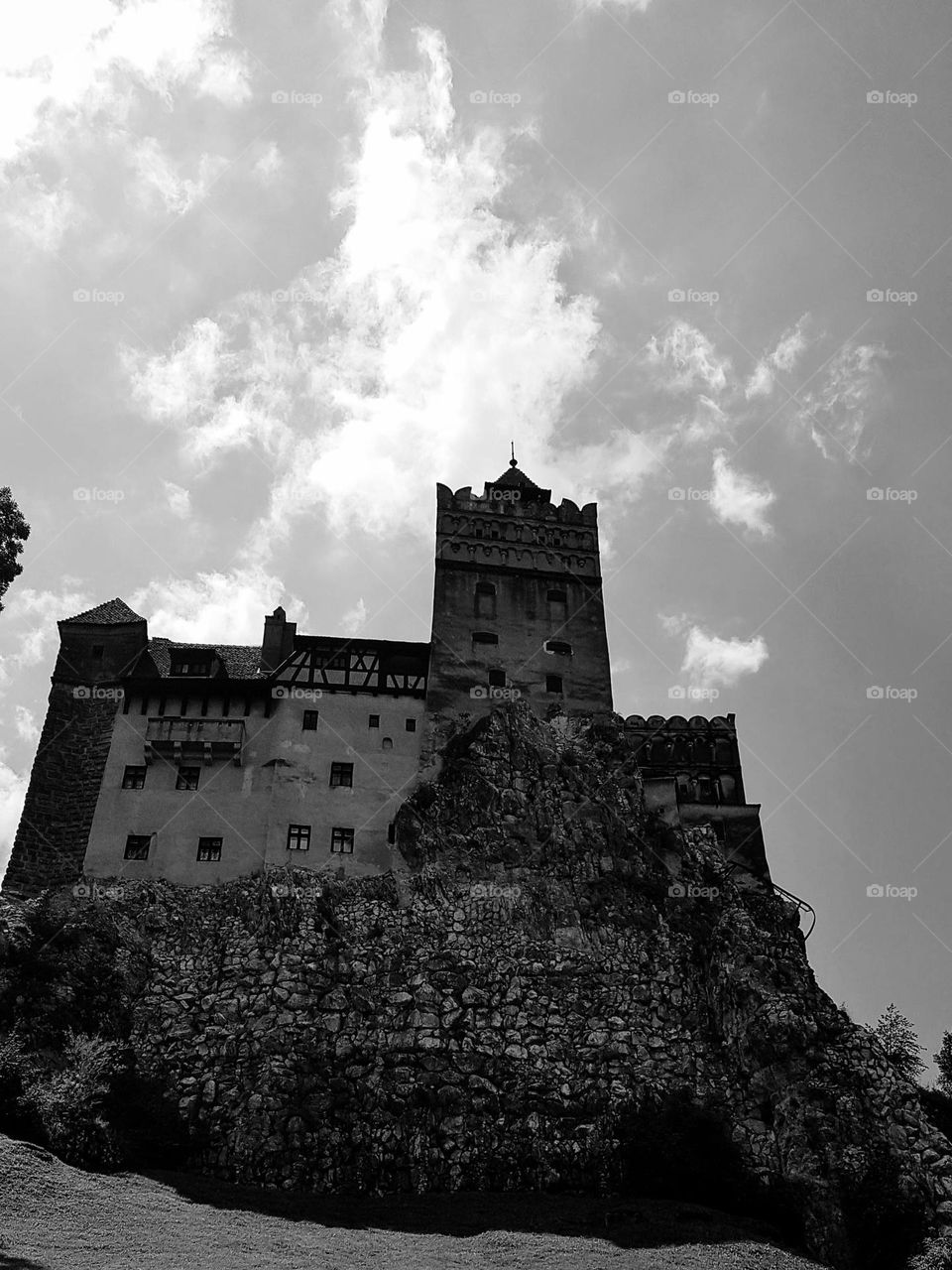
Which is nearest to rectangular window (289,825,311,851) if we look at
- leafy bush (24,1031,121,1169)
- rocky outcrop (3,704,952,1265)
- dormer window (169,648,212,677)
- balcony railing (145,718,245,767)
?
rocky outcrop (3,704,952,1265)

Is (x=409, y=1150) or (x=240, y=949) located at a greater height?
(x=240, y=949)

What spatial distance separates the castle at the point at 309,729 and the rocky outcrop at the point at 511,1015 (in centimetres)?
213

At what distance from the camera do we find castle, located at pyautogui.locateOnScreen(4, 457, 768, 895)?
45875 millimetres

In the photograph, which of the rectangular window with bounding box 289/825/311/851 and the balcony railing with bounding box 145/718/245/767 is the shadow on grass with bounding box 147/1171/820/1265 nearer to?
the rectangular window with bounding box 289/825/311/851

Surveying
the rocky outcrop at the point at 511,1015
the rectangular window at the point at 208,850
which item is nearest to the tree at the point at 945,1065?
the rocky outcrop at the point at 511,1015

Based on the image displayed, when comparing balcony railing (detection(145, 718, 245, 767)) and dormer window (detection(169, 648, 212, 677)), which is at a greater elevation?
dormer window (detection(169, 648, 212, 677))

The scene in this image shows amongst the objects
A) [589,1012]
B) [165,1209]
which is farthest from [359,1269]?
[589,1012]

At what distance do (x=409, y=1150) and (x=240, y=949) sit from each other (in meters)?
10.1

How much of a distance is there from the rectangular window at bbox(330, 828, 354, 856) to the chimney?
10962mm

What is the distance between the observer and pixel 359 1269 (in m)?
28.5

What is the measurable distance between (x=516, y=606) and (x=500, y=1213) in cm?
2924

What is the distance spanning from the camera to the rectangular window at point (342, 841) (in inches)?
1817

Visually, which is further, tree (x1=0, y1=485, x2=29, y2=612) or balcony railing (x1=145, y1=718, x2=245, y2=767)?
balcony railing (x1=145, y1=718, x2=245, y2=767)

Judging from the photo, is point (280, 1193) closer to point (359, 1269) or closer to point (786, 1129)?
point (359, 1269)
